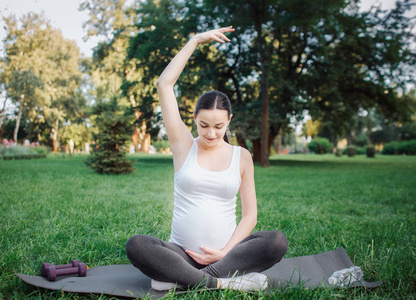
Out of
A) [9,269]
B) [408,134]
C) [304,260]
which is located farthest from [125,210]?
[408,134]

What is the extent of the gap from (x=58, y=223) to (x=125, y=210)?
1.00 metres

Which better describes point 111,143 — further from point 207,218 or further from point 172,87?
point 207,218

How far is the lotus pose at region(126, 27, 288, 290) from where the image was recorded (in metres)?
1.85

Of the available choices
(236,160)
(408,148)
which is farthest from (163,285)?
(408,148)

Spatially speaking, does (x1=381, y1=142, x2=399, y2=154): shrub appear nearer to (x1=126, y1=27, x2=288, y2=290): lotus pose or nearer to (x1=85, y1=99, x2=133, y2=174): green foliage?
(x1=85, y1=99, x2=133, y2=174): green foliage

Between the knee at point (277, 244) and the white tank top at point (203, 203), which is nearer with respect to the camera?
the knee at point (277, 244)

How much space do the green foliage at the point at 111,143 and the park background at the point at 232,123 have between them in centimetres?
4

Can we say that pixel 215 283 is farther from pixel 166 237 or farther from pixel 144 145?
pixel 144 145

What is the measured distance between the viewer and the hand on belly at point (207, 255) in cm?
196

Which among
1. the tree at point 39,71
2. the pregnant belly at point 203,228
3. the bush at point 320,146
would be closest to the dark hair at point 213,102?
the pregnant belly at point 203,228

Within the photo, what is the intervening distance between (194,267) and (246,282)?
0.35 m

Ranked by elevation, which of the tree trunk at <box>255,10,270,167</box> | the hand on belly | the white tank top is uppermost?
the tree trunk at <box>255,10,270,167</box>

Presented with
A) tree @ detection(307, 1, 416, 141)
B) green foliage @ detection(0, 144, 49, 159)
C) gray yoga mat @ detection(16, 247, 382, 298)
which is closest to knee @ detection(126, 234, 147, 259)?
gray yoga mat @ detection(16, 247, 382, 298)

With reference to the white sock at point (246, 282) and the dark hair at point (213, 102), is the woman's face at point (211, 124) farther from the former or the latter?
the white sock at point (246, 282)
